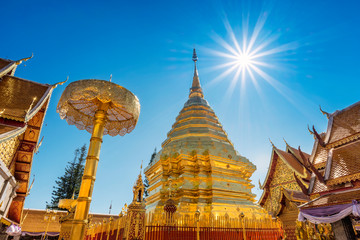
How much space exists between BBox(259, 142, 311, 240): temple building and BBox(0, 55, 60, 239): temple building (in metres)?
11.6

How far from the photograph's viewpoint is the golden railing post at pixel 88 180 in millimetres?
3240

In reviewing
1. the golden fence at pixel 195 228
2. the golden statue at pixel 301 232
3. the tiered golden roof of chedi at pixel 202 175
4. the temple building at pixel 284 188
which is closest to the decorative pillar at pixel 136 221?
the golden fence at pixel 195 228

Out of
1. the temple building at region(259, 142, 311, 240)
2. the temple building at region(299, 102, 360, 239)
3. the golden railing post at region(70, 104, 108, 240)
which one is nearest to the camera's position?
the golden railing post at region(70, 104, 108, 240)

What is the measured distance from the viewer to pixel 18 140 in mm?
7824

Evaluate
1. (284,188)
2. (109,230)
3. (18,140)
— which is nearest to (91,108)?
(109,230)

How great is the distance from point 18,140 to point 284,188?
12.0 meters

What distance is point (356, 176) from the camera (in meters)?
6.10

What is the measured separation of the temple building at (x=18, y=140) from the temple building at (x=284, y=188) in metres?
11.6

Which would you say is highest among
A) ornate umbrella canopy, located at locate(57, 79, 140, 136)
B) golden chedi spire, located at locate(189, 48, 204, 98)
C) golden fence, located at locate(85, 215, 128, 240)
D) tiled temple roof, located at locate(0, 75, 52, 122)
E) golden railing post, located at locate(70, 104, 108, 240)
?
golden chedi spire, located at locate(189, 48, 204, 98)

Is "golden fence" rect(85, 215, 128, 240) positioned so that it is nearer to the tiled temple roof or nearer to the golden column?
the golden column

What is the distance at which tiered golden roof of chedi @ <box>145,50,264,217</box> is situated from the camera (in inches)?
348

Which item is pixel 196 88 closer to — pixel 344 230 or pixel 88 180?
pixel 344 230

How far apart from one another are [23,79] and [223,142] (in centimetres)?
968

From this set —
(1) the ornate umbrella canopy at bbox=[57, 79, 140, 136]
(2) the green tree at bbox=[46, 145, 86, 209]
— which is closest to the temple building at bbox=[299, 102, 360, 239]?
(1) the ornate umbrella canopy at bbox=[57, 79, 140, 136]
